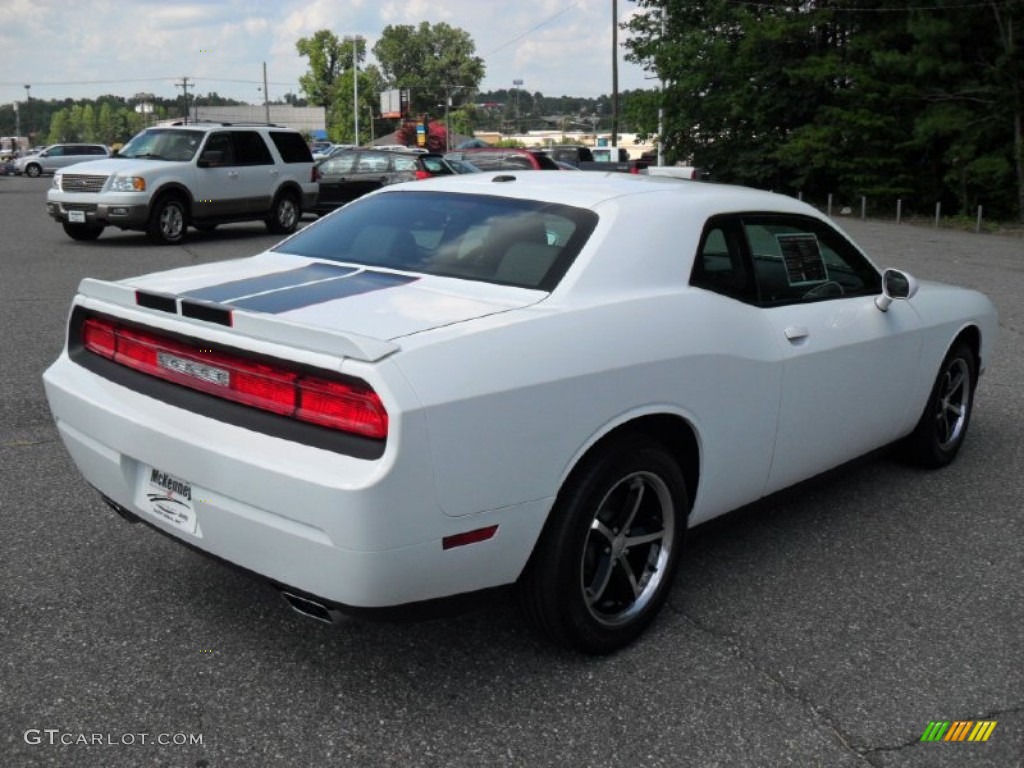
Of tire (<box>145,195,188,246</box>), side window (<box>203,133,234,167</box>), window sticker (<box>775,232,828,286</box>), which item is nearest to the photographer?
window sticker (<box>775,232,828,286</box>)

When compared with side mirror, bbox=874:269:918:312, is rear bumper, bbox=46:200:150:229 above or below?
below

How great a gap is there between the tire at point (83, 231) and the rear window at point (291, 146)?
10.7 feet

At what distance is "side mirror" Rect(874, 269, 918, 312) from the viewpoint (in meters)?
4.53

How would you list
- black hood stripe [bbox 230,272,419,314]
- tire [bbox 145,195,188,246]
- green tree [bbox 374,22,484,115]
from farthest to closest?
green tree [bbox 374,22,484,115] → tire [bbox 145,195,188,246] → black hood stripe [bbox 230,272,419,314]

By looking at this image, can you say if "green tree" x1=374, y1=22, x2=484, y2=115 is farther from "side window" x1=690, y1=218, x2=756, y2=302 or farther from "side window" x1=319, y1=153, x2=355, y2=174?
"side window" x1=690, y1=218, x2=756, y2=302

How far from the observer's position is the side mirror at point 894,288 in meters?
4.53

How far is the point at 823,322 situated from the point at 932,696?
158 cm

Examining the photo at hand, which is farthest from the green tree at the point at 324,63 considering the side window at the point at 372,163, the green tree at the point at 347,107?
the side window at the point at 372,163

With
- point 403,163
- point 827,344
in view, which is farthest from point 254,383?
point 403,163

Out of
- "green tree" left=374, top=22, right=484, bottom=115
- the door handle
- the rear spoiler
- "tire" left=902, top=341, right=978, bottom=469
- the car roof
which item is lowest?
"tire" left=902, top=341, right=978, bottom=469

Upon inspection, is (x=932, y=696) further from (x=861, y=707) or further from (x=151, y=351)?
(x=151, y=351)

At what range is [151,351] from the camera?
10.9 ft

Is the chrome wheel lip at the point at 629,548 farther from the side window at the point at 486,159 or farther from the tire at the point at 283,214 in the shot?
the side window at the point at 486,159

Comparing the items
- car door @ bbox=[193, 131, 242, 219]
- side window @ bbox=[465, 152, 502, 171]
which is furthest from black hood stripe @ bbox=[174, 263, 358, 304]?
side window @ bbox=[465, 152, 502, 171]
